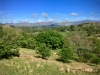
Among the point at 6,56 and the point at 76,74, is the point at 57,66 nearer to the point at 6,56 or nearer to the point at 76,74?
the point at 76,74

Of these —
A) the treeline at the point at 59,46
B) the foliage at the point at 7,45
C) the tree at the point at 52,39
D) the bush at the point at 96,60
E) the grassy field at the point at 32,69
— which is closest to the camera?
the grassy field at the point at 32,69

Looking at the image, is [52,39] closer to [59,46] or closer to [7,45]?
[59,46]

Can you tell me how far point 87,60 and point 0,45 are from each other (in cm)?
1575

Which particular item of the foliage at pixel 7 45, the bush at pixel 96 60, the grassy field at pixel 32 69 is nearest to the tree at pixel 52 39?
the bush at pixel 96 60

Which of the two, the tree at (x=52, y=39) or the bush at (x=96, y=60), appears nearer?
the bush at (x=96, y=60)

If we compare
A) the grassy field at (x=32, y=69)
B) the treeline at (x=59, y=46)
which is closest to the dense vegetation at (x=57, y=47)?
the treeline at (x=59, y=46)

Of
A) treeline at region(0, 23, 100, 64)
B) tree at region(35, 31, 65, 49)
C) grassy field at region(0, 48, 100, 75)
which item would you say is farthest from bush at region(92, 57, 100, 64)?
tree at region(35, 31, 65, 49)

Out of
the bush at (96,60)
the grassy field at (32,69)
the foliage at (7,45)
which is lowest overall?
the bush at (96,60)

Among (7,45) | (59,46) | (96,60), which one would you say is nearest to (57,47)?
(59,46)

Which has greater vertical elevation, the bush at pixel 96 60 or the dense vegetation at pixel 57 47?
the dense vegetation at pixel 57 47

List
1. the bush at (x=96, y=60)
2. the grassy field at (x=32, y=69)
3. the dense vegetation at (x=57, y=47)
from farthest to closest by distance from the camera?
the bush at (x=96, y=60), the dense vegetation at (x=57, y=47), the grassy field at (x=32, y=69)

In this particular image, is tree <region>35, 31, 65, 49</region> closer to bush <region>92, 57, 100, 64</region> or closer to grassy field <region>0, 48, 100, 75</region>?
bush <region>92, 57, 100, 64</region>

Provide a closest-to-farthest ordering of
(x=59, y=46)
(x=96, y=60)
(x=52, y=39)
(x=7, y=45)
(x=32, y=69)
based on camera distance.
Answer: (x=32, y=69) < (x=7, y=45) < (x=96, y=60) < (x=52, y=39) < (x=59, y=46)

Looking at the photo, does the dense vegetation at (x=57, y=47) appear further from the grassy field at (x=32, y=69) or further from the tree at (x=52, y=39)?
the grassy field at (x=32, y=69)
